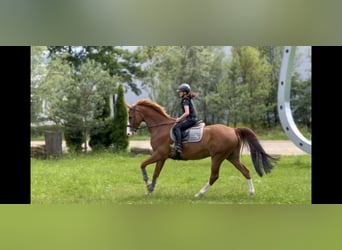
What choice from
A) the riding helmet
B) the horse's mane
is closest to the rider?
the riding helmet

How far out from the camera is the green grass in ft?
18.7

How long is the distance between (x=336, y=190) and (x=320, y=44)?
53.1 inches

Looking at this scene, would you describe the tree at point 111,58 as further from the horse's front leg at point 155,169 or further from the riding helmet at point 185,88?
the horse's front leg at point 155,169

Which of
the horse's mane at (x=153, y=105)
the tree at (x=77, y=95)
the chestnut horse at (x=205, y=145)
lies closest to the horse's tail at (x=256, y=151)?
the chestnut horse at (x=205, y=145)

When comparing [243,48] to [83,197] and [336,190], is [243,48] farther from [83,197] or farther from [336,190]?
[83,197]

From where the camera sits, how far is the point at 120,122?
19.2ft

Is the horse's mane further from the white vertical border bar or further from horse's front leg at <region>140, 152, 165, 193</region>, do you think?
the white vertical border bar

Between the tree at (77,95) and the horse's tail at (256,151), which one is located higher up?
the tree at (77,95)

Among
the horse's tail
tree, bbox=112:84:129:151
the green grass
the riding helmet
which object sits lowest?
the green grass

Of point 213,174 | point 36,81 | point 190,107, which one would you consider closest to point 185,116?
point 190,107

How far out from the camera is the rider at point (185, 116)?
5.68 m

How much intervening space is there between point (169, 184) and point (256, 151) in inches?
34.3

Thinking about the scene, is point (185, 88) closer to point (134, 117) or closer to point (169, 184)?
point (134, 117)
